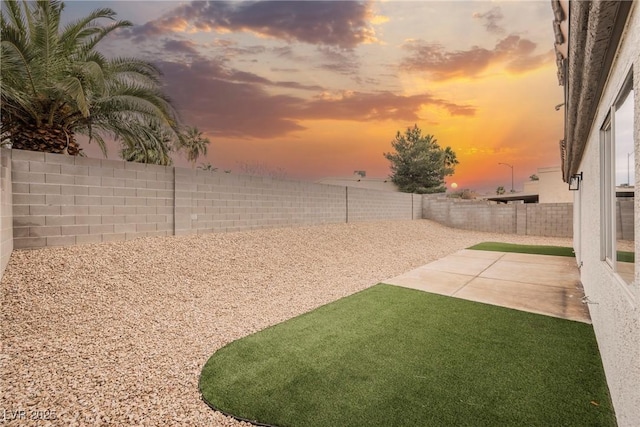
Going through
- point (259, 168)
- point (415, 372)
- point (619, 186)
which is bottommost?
point (415, 372)

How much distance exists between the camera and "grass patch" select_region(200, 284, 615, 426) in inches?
81.9

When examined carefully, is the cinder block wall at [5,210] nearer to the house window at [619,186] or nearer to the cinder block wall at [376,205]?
the house window at [619,186]

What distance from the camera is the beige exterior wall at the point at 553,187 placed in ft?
72.3

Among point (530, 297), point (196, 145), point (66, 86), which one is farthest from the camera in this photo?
point (196, 145)

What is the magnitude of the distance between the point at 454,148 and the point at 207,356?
4093 centimetres

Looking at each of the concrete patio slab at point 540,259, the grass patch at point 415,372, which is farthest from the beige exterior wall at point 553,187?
the grass patch at point 415,372

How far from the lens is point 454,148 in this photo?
123 feet

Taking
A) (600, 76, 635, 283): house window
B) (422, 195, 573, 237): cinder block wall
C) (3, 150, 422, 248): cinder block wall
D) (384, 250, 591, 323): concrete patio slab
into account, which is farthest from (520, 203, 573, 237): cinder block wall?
(600, 76, 635, 283): house window

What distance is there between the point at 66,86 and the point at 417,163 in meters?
27.4

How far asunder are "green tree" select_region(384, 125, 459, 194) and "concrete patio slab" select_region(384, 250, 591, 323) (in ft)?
68.8

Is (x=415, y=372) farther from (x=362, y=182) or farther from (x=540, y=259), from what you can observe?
(x=362, y=182)

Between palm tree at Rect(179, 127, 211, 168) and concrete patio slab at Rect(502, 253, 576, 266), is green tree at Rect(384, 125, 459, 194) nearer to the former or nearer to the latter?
concrete patio slab at Rect(502, 253, 576, 266)

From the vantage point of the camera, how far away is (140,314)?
395 centimetres

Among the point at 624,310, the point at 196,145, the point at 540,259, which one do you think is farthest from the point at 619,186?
the point at 196,145
